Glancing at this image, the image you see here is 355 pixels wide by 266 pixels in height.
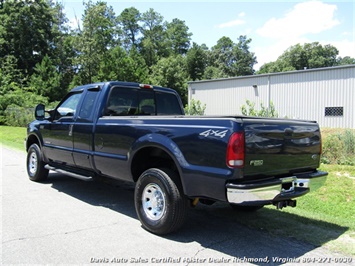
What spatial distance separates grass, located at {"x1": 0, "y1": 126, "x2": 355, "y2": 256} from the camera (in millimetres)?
4410

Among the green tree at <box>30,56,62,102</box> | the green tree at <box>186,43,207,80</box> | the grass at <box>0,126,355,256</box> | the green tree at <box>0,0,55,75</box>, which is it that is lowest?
the grass at <box>0,126,355,256</box>

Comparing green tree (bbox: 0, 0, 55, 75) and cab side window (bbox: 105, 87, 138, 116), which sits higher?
green tree (bbox: 0, 0, 55, 75)

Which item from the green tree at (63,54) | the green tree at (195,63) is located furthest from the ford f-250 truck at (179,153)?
the green tree at (195,63)

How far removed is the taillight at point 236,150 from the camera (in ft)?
12.0

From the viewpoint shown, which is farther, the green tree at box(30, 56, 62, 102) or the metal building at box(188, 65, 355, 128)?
the green tree at box(30, 56, 62, 102)

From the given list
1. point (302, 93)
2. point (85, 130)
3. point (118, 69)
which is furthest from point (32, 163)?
point (118, 69)

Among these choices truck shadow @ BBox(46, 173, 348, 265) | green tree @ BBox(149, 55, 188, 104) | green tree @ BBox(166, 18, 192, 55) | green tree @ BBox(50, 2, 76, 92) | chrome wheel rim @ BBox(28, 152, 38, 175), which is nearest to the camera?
truck shadow @ BBox(46, 173, 348, 265)

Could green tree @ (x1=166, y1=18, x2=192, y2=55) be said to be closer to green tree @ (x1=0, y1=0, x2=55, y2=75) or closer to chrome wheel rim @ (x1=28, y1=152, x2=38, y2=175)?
green tree @ (x1=0, y1=0, x2=55, y2=75)

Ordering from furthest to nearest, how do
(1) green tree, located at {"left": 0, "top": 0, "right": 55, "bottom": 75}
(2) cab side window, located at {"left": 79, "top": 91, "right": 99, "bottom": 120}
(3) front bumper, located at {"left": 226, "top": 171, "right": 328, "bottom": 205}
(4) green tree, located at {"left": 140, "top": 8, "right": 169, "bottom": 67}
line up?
(4) green tree, located at {"left": 140, "top": 8, "right": 169, "bottom": 67} < (1) green tree, located at {"left": 0, "top": 0, "right": 55, "bottom": 75} < (2) cab side window, located at {"left": 79, "top": 91, "right": 99, "bottom": 120} < (3) front bumper, located at {"left": 226, "top": 171, "right": 328, "bottom": 205}

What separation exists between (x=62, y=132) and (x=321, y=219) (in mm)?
4885

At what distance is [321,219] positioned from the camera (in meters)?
5.27

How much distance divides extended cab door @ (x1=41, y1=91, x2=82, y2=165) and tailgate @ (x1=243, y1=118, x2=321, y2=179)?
3.68 meters

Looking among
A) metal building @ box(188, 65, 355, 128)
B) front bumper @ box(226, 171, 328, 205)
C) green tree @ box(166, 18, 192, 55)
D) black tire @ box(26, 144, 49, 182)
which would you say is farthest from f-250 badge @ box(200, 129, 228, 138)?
green tree @ box(166, 18, 192, 55)

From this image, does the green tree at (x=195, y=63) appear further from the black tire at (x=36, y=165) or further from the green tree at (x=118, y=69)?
the black tire at (x=36, y=165)
